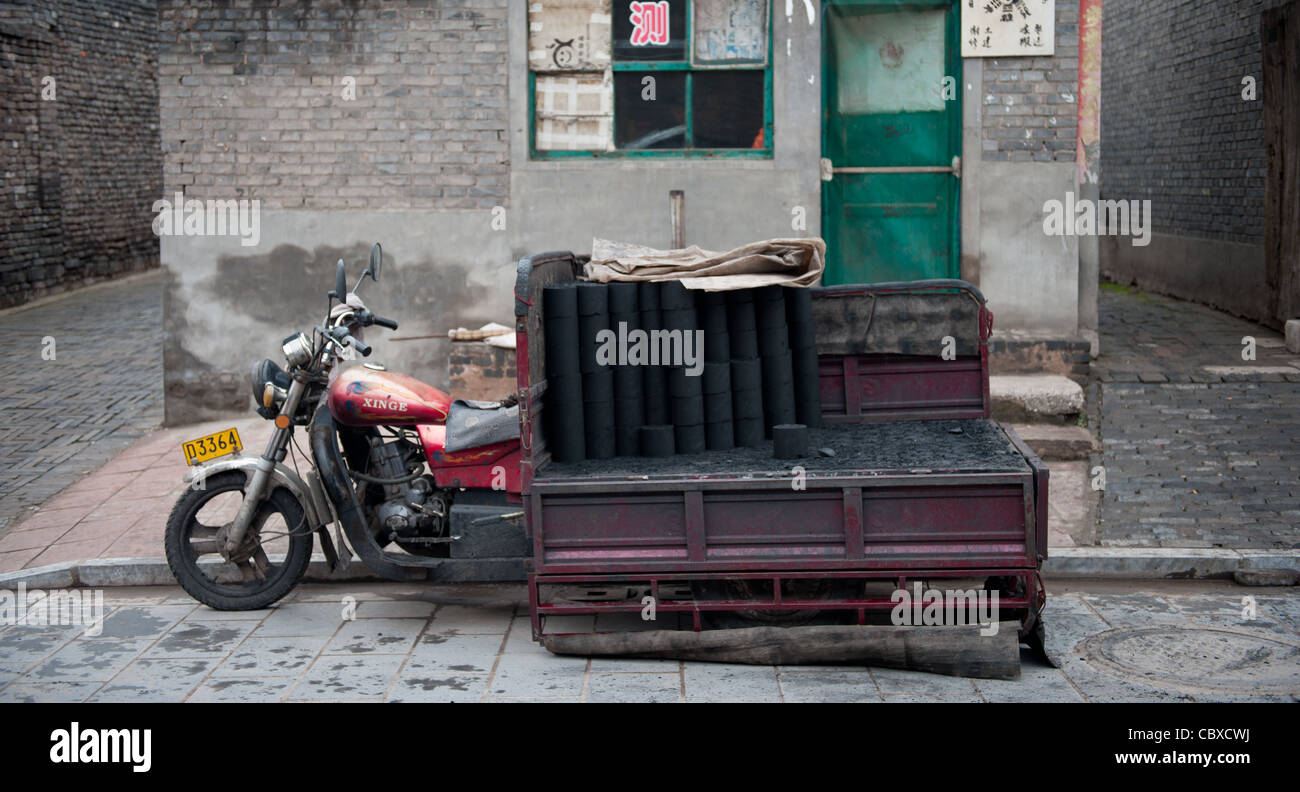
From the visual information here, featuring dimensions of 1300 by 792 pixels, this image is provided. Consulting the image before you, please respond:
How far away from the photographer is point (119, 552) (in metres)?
7.62

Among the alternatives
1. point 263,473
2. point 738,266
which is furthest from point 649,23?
point 263,473

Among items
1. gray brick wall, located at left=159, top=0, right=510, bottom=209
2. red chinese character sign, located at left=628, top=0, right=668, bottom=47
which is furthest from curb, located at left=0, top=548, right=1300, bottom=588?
red chinese character sign, located at left=628, top=0, right=668, bottom=47

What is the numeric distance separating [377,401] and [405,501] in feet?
1.70

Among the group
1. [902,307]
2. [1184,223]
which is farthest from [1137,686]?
[1184,223]

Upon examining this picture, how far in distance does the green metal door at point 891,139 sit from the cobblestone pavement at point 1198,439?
1.92 m

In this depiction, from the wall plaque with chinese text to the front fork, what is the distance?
6.36m

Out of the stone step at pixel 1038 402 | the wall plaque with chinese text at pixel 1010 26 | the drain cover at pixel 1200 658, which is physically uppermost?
the wall plaque with chinese text at pixel 1010 26

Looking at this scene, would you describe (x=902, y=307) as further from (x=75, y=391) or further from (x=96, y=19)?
(x=96, y=19)

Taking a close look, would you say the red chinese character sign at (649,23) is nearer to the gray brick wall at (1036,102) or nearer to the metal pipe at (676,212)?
the metal pipe at (676,212)

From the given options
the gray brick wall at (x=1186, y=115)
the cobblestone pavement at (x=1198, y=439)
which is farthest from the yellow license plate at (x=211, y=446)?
the gray brick wall at (x=1186, y=115)

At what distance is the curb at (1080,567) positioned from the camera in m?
7.16

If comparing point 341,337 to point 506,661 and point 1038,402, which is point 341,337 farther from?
point 1038,402

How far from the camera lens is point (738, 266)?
6.28 m

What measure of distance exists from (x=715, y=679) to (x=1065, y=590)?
238 cm
